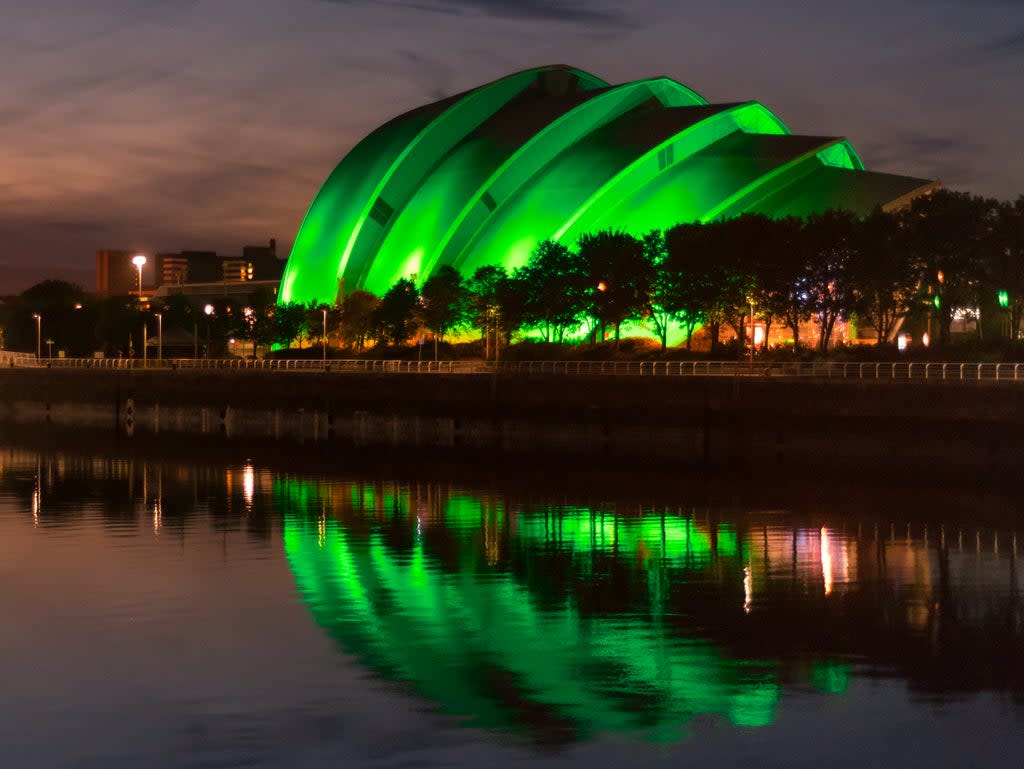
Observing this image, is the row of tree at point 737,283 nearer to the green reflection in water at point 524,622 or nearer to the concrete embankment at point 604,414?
the concrete embankment at point 604,414

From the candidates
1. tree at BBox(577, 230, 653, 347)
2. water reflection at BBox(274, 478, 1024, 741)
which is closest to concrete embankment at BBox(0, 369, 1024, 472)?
tree at BBox(577, 230, 653, 347)

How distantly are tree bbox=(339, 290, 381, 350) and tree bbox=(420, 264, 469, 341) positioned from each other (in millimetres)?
5227

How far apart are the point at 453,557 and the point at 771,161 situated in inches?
1860

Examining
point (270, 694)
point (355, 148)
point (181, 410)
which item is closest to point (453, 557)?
point (270, 694)

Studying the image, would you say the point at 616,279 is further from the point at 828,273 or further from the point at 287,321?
the point at 287,321

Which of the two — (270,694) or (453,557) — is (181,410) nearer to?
(453,557)

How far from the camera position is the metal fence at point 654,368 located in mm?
40094

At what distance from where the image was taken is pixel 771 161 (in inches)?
2672

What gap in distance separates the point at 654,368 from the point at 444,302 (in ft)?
69.0

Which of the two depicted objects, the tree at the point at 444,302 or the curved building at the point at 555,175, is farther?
the curved building at the point at 555,175

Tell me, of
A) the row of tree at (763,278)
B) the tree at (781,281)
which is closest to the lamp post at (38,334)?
the row of tree at (763,278)

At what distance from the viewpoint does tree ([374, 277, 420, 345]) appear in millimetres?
70875

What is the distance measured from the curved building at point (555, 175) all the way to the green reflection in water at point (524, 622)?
4078 cm

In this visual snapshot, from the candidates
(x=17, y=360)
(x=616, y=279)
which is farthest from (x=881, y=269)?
(x=17, y=360)
